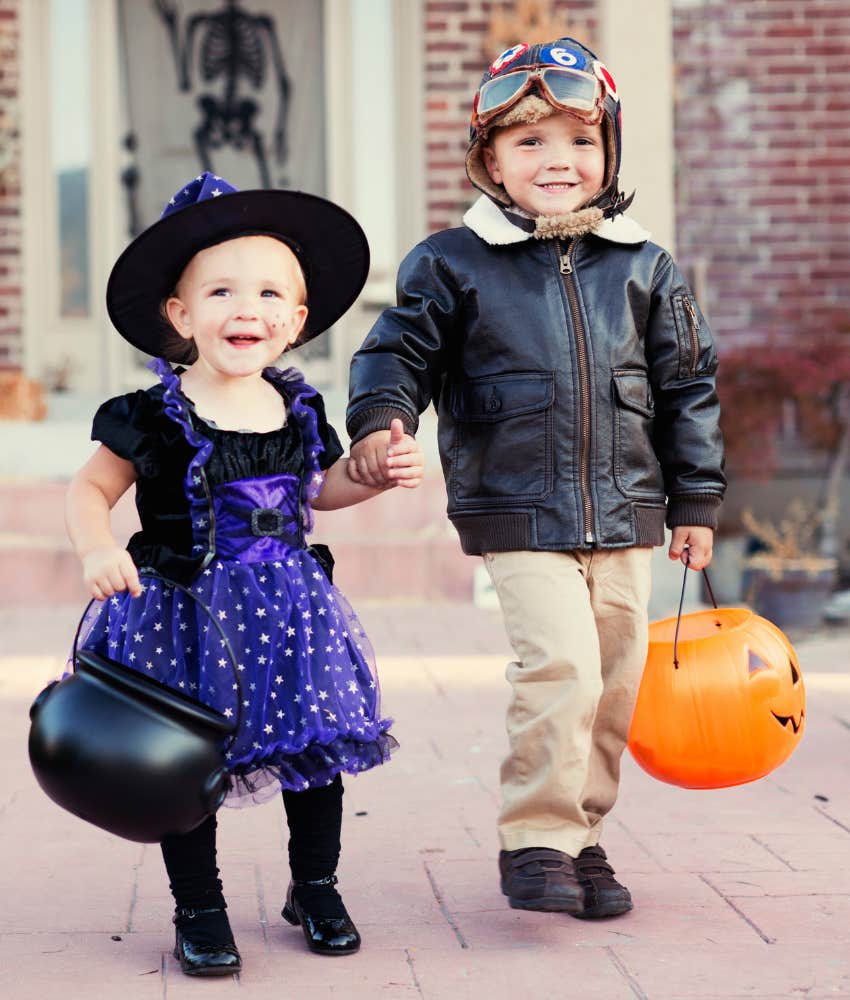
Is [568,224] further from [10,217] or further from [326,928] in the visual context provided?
[10,217]

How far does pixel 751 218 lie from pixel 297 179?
2.67 m

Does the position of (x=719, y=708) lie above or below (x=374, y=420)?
below

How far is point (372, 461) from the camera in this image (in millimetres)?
2984

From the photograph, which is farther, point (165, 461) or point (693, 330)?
point (693, 330)

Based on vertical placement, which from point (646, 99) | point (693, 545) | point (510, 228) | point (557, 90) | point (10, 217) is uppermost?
point (646, 99)

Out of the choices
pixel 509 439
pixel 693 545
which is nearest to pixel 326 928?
pixel 509 439

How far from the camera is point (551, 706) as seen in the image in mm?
3031

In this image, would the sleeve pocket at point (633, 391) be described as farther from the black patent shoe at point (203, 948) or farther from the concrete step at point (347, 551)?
the concrete step at point (347, 551)

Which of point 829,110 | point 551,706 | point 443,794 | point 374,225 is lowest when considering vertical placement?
point 443,794

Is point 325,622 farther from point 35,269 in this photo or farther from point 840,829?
point 35,269

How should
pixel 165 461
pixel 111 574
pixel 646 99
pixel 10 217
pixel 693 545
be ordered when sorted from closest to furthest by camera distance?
pixel 111 574
pixel 165 461
pixel 693 545
pixel 646 99
pixel 10 217

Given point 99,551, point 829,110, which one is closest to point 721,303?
point 829,110

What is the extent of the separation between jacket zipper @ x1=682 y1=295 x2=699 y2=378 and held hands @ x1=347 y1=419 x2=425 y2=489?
0.64 meters

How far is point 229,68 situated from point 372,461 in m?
6.93
